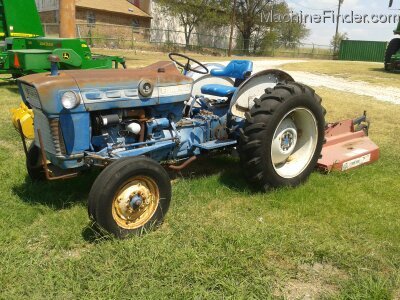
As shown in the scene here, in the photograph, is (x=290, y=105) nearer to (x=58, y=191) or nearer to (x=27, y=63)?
(x=58, y=191)

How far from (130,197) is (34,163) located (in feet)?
4.31

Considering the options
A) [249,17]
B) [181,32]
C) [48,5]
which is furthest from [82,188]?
[249,17]

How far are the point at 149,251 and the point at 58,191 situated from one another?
1.35m

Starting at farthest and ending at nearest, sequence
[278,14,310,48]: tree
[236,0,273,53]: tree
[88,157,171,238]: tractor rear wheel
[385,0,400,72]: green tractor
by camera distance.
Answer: [278,14,310,48]: tree → [236,0,273,53]: tree → [385,0,400,72]: green tractor → [88,157,171,238]: tractor rear wheel

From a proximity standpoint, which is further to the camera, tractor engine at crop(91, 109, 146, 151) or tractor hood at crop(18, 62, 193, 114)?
tractor engine at crop(91, 109, 146, 151)

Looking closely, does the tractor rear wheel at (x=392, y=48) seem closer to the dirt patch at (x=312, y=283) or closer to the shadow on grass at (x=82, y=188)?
the shadow on grass at (x=82, y=188)

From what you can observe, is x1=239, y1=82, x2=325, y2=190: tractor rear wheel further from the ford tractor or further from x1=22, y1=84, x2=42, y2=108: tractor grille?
x1=22, y1=84, x2=42, y2=108: tractor grille

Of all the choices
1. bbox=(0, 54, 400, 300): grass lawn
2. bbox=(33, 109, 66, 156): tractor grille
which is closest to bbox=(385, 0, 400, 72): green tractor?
bbox=(0, 54, 400, 300): grass lawn

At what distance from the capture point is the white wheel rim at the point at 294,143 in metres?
3.90

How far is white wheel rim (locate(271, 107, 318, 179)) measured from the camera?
3.90 m

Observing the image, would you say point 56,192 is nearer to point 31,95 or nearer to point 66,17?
point 31,95

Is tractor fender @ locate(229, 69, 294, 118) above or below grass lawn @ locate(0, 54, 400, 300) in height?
above

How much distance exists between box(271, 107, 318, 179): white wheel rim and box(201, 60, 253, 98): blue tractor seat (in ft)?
2.08

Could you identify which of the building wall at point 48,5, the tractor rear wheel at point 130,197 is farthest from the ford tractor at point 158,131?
the building wall at point 48,5
